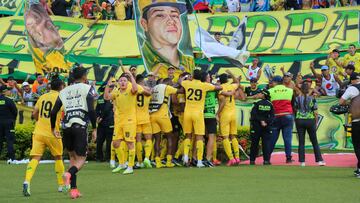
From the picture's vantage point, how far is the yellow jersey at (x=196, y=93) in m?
20.2

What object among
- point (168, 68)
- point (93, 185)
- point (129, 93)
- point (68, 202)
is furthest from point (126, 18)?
point (68, 202)

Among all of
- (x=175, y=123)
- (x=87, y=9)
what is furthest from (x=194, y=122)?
(x=87, y=9)

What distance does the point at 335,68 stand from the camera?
26594 millimetres

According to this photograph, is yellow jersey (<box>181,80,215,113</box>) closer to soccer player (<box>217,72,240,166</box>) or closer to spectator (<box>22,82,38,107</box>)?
soccer player (<box>217,72,240,166</box>)

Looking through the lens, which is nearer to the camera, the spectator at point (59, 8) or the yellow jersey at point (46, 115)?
the yellow jersey at point (46, 115)

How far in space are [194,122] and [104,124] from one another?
3224mm

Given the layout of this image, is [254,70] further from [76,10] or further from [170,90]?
[76,10]

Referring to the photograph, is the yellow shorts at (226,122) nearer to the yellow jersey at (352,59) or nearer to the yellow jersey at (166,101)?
the yellow jersey at (166,101)

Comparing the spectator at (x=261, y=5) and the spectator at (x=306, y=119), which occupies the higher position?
the spectator at (x=261, y=5)

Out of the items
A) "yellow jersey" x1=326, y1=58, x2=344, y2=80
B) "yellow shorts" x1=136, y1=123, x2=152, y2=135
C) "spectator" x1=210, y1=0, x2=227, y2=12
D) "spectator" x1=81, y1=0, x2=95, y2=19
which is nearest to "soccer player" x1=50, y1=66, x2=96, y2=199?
"yellow shorts" x1=136, y1=123, x2=152, y2=135

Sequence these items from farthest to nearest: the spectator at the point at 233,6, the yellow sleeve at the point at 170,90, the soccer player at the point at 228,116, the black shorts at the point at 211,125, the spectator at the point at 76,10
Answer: the spectator at the point at 76,10 < the spectator at the point at 233,6 < the soccer player at the point at 228,116 < the black shorts at the point at 211,125 < the yellow sleeve at the point at 170,90

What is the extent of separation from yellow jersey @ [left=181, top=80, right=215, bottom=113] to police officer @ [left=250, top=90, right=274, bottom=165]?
4.83ft

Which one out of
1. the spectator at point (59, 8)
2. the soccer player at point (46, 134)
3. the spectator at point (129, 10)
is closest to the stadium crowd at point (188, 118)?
the soccer player at point (46, 134)

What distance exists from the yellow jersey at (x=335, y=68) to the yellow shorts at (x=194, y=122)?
7457 millimetres
